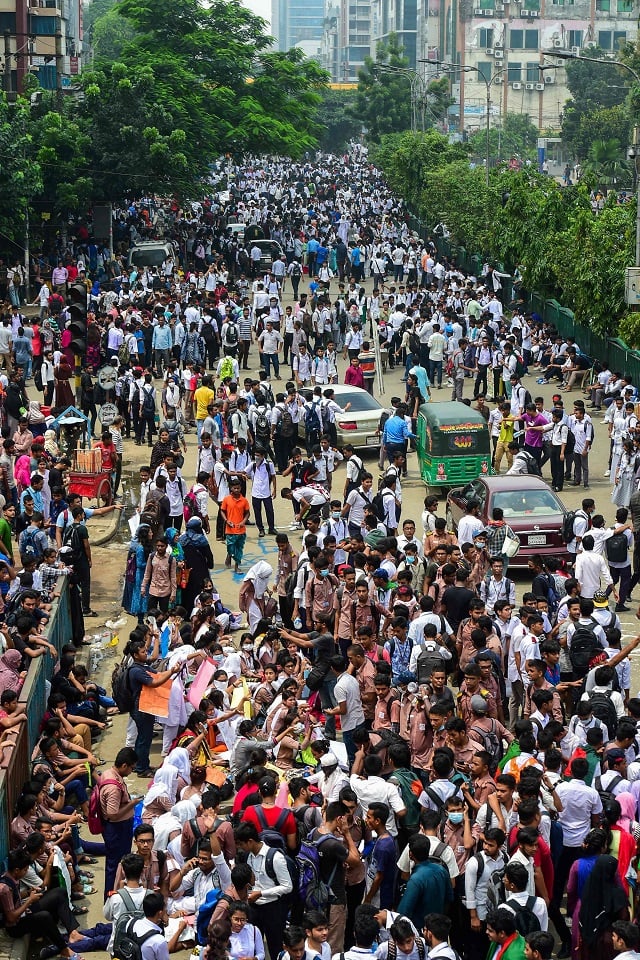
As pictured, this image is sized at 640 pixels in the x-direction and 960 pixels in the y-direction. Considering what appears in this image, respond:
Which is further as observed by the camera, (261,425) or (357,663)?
(261,425)

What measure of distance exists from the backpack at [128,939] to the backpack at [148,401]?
17094 millimetres

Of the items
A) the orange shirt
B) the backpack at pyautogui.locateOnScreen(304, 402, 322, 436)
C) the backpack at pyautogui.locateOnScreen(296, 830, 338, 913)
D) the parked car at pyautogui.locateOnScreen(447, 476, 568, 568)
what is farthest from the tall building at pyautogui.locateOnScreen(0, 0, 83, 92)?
the backpack at pyautogui.locateOnScreen(296, 830, 338, 913)

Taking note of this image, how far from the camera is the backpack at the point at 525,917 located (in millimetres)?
8883

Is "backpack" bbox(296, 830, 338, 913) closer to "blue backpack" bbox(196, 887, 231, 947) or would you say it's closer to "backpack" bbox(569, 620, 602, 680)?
Answer: "blue backpack" bbox(196, 887, 231, 947)

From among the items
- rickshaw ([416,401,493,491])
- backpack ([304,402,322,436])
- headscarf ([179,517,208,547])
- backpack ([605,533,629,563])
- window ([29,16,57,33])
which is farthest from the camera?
window ([29,16,57,33])

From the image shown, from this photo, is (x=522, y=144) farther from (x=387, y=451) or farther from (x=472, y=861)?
(x=472, y=861)

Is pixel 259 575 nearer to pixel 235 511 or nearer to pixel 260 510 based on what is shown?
pixel 235 511

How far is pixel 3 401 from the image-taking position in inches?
967

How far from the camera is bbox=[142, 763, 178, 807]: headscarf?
1112 centimetres

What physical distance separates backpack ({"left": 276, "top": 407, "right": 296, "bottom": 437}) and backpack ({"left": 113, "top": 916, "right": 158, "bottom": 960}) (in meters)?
14.4

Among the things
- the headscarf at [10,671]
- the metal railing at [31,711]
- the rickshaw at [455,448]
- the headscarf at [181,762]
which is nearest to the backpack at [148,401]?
the rickshaw at [455,448]

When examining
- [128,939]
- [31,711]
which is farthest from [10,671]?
[128,939]

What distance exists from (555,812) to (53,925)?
3.37 metres

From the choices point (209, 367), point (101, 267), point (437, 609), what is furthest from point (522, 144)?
point (437, 609)
